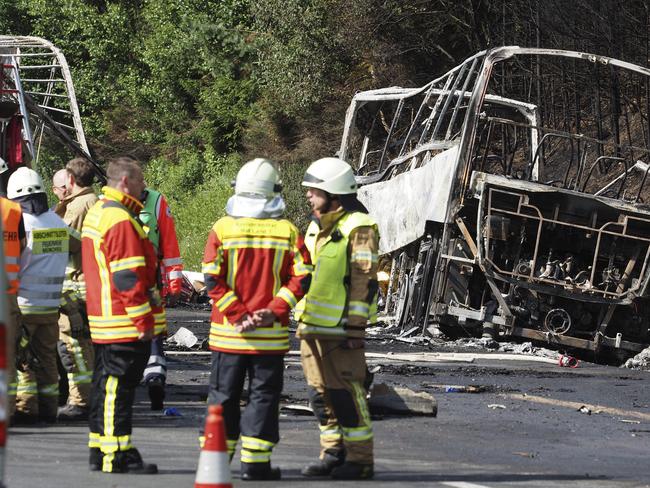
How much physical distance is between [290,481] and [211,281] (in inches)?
45.8

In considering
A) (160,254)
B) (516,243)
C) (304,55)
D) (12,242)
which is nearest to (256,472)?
(12,242)

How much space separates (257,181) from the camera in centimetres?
753

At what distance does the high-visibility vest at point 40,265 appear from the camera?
9312mm

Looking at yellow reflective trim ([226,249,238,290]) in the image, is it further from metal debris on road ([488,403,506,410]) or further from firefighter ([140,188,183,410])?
metal debris on road ([488,403,506,410])

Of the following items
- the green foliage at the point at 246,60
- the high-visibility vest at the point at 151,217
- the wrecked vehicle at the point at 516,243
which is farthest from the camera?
the green foliage at the point at 246,60

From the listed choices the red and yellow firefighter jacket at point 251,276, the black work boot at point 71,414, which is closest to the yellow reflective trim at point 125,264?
the red and yellow firefighter jacket at point 251,276

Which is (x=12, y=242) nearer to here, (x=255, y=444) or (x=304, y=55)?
(x=255, y=444)

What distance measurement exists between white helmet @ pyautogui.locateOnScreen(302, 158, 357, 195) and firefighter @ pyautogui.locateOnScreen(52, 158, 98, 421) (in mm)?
2546

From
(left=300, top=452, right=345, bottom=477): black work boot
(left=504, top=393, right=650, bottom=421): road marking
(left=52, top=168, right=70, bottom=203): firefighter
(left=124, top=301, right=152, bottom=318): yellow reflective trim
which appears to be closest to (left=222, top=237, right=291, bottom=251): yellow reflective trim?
(left=124, top=301, right=152, bottom=318): yellow reflective trim

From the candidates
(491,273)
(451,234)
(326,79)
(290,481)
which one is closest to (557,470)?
(290,481)

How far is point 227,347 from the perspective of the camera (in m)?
7.49

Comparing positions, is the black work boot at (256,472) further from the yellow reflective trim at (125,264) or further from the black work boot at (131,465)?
the yellow reflective trim at (125,264)

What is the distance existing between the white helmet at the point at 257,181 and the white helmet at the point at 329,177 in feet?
1.15

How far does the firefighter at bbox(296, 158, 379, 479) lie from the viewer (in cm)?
772
